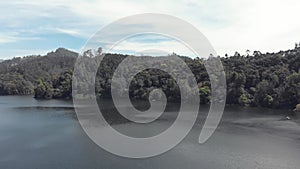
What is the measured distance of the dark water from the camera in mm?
18422

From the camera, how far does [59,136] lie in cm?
2550

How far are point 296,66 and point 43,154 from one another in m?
41.3

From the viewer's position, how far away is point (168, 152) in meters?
20.7

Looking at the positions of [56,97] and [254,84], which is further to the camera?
[56,97]

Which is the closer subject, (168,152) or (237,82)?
(168,152)

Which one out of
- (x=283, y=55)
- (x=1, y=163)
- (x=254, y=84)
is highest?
(x=283, y=55)

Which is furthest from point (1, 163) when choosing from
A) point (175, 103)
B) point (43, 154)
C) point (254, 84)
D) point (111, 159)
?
point (254, 84)

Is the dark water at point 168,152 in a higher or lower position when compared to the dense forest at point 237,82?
lower

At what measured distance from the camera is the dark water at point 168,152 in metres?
18.4

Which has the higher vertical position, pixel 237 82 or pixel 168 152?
pixel 237 82

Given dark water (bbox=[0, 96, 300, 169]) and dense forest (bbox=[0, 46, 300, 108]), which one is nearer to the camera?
dark water (bbox=[0, 96, 300, 169])

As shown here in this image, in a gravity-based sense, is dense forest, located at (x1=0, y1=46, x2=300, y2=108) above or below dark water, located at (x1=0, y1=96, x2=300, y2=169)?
above

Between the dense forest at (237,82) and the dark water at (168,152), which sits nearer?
the dark water at (168,152)

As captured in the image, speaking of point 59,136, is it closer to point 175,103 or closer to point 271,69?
point 175,103
